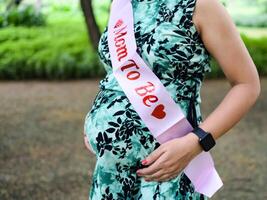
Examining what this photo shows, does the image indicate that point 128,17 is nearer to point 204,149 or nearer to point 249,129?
point 204,149

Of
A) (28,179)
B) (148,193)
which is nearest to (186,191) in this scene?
(148,193)

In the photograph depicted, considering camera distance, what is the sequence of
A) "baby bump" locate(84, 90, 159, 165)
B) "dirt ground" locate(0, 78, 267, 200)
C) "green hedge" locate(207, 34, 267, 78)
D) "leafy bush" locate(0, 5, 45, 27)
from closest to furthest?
"baby bump" locate(84, 90, 159, 165)
"dirt ground" locate(0, 78, 267, 200)
"green hedge" locate(207, 34, 267, 78)
"leafy bush" locate(0, 5, 45, 27)

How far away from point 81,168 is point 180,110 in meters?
3.62

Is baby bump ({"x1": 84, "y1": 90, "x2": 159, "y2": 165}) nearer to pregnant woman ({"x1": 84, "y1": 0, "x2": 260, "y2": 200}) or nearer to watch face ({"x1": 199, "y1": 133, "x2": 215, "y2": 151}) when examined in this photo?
pregnant woman ({"x1": 84, "y1": 0, "x2": 260, "y2": 200})

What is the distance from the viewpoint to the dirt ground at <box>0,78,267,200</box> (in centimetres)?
453

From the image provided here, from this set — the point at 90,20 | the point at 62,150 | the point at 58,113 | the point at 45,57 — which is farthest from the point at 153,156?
the point at 45,57

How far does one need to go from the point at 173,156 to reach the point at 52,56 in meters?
9.00

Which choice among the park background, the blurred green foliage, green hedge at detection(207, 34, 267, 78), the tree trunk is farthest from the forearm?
the tree trunk

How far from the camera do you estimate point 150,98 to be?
1.53 m

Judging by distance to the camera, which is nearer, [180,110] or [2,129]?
[180,110]

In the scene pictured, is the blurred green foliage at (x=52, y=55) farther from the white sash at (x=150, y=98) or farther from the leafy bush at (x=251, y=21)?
the white sash at (x=150, y=98)

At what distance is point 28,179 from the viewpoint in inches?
188

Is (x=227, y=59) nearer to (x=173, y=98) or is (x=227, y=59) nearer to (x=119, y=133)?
(x=173, y=98)

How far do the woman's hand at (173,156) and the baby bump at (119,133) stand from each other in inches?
3.1
